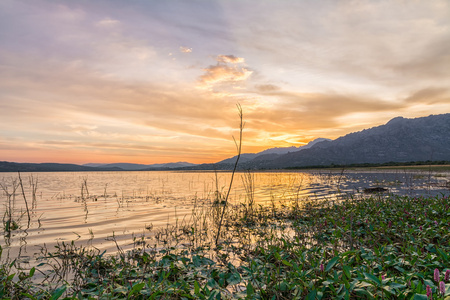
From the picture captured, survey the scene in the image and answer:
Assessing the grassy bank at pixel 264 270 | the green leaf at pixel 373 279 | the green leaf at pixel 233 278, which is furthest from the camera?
the green leaf at pixel 233 278

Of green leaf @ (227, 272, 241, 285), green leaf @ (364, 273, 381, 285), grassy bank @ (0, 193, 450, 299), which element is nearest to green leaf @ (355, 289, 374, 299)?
grassy bank @ (0, 193, 450, 299)

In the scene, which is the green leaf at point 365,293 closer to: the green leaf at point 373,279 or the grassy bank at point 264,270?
the grassy bank at point 264,270

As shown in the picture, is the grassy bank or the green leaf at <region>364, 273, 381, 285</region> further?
the grassy bank

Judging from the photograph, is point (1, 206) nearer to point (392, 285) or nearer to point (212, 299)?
point (212, 299)

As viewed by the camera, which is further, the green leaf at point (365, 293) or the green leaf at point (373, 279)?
the green leaf at point (373, 279)

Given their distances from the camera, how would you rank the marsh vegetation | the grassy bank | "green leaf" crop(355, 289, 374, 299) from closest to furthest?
1. "green leaf" crop(355, 289, 374, 299)
2. the grassy bank
3. the marsh vegetation

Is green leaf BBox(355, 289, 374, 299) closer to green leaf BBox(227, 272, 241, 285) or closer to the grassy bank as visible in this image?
the grassy bank

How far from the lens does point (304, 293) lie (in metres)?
3.80

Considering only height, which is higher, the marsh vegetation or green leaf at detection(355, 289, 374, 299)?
green leaf at detection(355, 289, 374, 299)

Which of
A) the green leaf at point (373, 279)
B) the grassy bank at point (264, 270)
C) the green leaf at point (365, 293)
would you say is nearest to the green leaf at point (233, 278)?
the grassy bank at point (264, 270)

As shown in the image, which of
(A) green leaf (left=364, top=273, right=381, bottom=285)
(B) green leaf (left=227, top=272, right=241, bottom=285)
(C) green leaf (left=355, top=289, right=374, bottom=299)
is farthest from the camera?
(B) green leaf (left=227, top=272, right=241, bottom=285)

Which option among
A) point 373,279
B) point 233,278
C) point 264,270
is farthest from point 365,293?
point 233,278

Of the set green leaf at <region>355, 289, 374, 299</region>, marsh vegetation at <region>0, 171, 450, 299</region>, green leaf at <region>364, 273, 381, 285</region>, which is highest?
green leaf at <region>364, 273, 381, 285</region>

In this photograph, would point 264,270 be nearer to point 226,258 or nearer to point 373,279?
point 373,279
